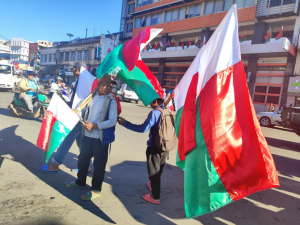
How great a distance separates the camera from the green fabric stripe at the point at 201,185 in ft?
8.04

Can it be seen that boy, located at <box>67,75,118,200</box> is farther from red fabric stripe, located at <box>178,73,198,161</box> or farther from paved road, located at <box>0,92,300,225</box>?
red fabric stripe, located at <box>178,73,198,161</box>

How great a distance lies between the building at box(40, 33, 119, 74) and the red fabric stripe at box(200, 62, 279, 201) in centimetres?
3436

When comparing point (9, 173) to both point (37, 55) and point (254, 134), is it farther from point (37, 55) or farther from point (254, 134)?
point (37, 55)

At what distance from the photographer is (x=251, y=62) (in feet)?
73.5

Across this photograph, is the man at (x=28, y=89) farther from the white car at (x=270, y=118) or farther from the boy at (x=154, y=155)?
the white car at (x=270, y=118)

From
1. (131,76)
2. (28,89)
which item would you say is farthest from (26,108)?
(131,76)

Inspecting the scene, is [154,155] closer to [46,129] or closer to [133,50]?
[133,50]

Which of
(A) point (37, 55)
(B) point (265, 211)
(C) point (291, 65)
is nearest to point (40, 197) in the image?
(B) point (265, 211)

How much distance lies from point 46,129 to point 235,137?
2909 mm

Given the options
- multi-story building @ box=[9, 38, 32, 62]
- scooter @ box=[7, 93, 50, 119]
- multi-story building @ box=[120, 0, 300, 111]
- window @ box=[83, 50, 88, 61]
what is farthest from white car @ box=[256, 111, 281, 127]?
multi-story building @ box=[9, 38, 32, 62]

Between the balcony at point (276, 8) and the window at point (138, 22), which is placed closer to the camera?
the balcony at point (276, 8)

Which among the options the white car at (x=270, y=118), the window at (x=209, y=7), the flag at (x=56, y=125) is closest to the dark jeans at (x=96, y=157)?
the flag at (x=56, y=125)

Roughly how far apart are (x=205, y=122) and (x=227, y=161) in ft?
1.57

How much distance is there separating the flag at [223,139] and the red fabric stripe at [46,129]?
220 centimetres
